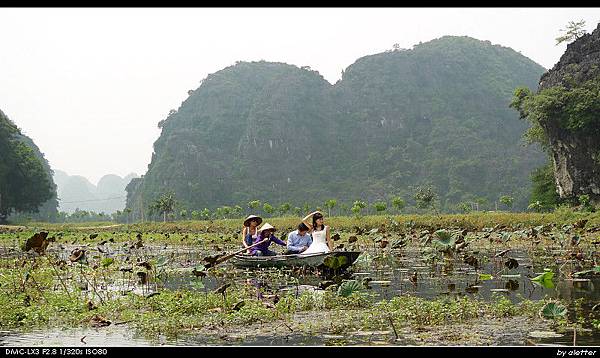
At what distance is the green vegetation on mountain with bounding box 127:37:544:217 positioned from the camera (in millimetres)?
103000

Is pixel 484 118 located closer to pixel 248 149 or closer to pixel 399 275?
pixel 248 149

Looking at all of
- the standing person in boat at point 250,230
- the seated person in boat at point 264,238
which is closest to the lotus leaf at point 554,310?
the seated person in boat at point 264,238

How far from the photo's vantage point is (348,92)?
13075cm

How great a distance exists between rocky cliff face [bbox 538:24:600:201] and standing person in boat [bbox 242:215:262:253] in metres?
25.1

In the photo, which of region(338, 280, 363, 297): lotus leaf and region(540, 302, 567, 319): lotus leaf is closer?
region(540, 302, 567, 319): lotus leaf

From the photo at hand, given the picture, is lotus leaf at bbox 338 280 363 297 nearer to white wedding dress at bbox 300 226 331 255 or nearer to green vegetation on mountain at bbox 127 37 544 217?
white wedding dress at bbox 300 226 331 255

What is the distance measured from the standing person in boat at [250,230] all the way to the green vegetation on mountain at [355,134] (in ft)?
256

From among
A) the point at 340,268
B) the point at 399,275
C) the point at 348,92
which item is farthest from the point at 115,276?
the point at 348,92

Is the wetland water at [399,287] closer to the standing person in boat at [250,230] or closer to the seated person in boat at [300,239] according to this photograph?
the standing person in boat at [250,230]

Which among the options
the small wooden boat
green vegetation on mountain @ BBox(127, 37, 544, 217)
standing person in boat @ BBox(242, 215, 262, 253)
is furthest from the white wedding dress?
green vegetation on mountain @ BBox(127, 37, 544, 217)

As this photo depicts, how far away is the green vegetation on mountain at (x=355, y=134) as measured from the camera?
338ft

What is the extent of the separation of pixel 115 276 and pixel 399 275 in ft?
17.8

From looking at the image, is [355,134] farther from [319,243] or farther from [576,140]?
[319,243]

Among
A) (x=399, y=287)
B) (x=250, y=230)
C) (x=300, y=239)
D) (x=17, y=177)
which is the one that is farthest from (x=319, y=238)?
(x=17, y=177)
